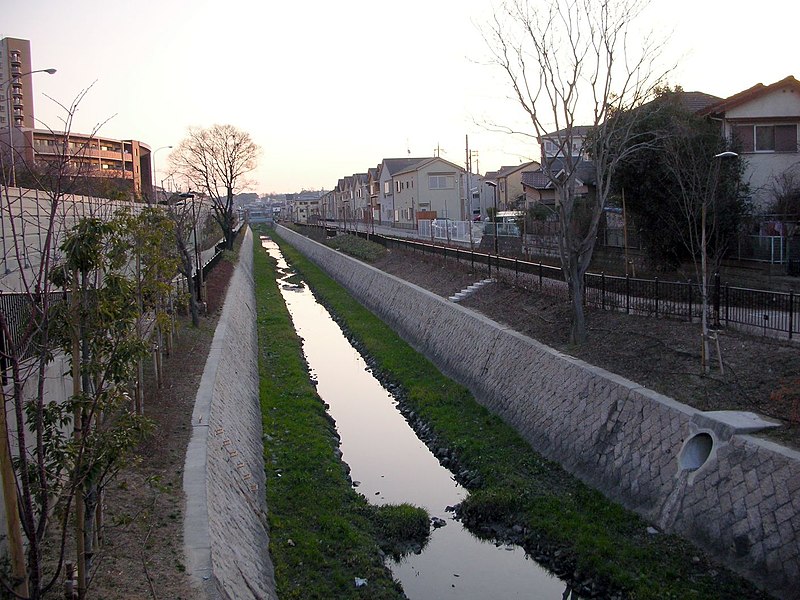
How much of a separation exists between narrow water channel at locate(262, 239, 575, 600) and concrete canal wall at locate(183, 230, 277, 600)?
194 cm

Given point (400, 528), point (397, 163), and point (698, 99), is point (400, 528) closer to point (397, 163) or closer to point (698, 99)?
point (698, 99)

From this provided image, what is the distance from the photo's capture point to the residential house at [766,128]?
23.0 metres

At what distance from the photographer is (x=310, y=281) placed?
47031mm

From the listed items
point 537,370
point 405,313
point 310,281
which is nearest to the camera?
point 537,370

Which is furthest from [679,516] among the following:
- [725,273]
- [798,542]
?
[725,273]

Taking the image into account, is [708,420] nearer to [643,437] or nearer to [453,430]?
[643,437]

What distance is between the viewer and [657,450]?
9836mm

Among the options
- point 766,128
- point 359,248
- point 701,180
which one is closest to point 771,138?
point 766,128

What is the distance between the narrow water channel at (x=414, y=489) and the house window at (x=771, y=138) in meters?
14.5

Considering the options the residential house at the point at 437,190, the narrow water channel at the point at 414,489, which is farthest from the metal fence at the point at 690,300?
the residential house at the point at 437,190

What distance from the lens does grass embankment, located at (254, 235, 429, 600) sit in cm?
887

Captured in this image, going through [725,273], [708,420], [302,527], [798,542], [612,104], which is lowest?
[302,527]

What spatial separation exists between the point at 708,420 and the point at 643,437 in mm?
1247

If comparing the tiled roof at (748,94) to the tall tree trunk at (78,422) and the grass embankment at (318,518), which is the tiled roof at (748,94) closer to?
the grass embankment at (318,518)
